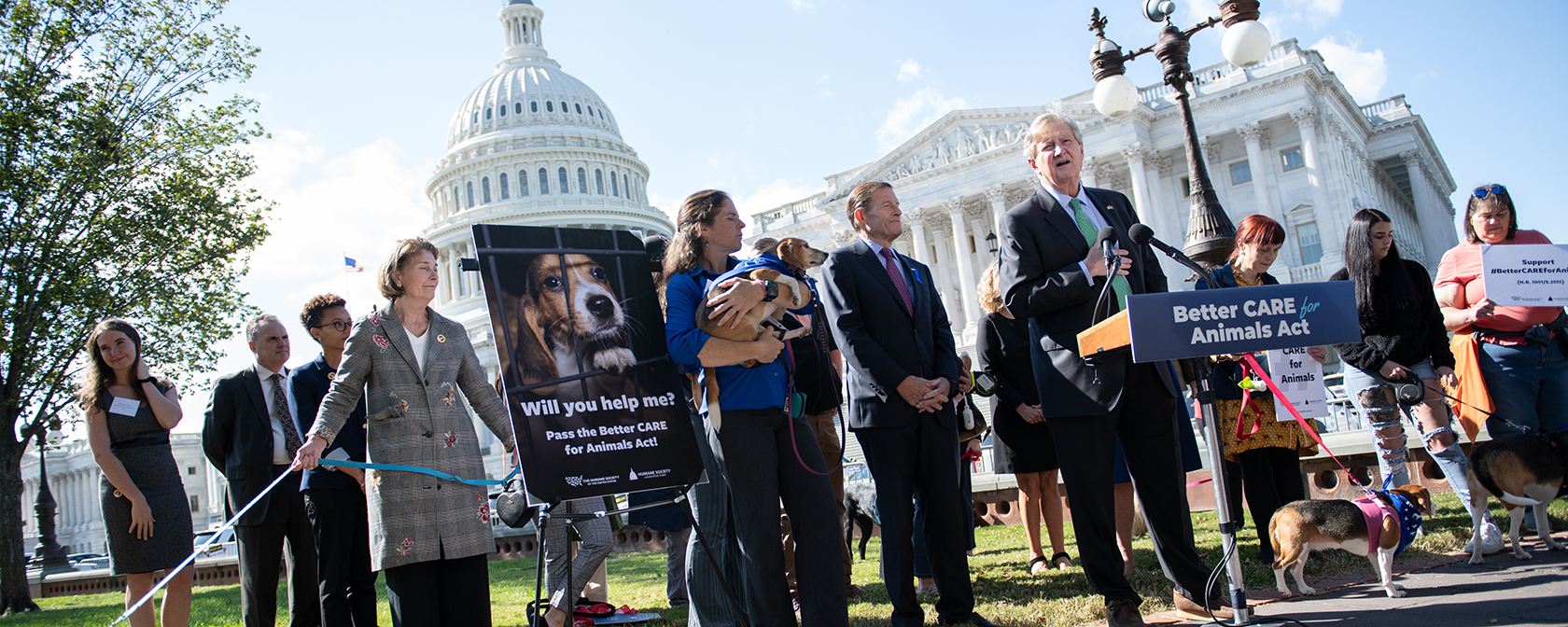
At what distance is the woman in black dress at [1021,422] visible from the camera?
6188 millimetres

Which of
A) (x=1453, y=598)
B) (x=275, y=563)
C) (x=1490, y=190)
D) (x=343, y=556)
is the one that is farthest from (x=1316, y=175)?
(x=343, y=556)

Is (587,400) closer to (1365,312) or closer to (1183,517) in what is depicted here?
(1183,517)

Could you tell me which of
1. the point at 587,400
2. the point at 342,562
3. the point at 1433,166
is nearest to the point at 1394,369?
the point at 587,400

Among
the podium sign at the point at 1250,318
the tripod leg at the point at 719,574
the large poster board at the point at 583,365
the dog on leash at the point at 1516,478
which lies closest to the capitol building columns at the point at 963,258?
the dog on leash at the point at 1516,478

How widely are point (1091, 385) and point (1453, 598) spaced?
5.62 ft

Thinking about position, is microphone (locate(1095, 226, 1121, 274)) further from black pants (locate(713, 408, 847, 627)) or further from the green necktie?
black pants (locate(713, 408, 847, 627))

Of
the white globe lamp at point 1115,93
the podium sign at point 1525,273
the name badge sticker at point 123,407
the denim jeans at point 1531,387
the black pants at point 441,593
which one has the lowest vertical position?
the black pants at point 441,593

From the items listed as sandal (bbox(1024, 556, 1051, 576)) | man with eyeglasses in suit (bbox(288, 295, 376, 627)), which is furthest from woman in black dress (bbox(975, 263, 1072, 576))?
man with eyeglasses in suit (bbox(288, 295, 376, 627))

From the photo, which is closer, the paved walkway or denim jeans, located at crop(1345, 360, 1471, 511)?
the paved walkway

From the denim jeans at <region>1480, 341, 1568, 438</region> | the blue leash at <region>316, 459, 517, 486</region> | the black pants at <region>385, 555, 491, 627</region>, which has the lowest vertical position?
the black pants at <region>385, 555, 491, 627</region>

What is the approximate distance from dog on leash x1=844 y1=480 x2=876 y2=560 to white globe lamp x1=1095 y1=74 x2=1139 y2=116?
596cm

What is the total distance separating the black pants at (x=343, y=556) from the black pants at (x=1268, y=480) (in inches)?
195

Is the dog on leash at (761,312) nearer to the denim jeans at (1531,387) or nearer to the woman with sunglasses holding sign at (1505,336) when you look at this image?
the woman with sunglasses holding sign at (1505,336)

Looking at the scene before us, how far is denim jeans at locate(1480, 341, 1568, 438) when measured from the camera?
5.37 meters
